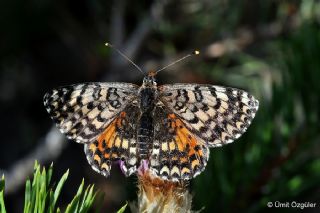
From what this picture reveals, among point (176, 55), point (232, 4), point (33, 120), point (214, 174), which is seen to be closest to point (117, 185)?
point (33, 120)

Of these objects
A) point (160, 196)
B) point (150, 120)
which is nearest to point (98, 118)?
point (150, 120)

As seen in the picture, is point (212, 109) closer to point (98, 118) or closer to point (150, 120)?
point (150, 120)

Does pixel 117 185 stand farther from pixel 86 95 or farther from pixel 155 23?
pixel 86 95

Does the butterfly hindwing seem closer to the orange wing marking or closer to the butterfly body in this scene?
the butterfly body

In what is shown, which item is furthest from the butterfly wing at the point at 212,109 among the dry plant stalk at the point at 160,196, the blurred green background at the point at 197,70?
the dry plant stalk at the point at 160,196

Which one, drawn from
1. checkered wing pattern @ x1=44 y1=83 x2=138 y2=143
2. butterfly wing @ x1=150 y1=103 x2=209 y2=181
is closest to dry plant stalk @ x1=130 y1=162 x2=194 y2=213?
butterfly wing @ x1=150 y1=103 x2=209 y2=181

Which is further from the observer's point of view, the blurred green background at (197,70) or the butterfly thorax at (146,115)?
the blurred green background at (197,70)

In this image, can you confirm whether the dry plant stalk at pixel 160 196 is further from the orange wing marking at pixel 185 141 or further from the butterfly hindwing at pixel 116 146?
the orange wing marking at pixel 185 141
